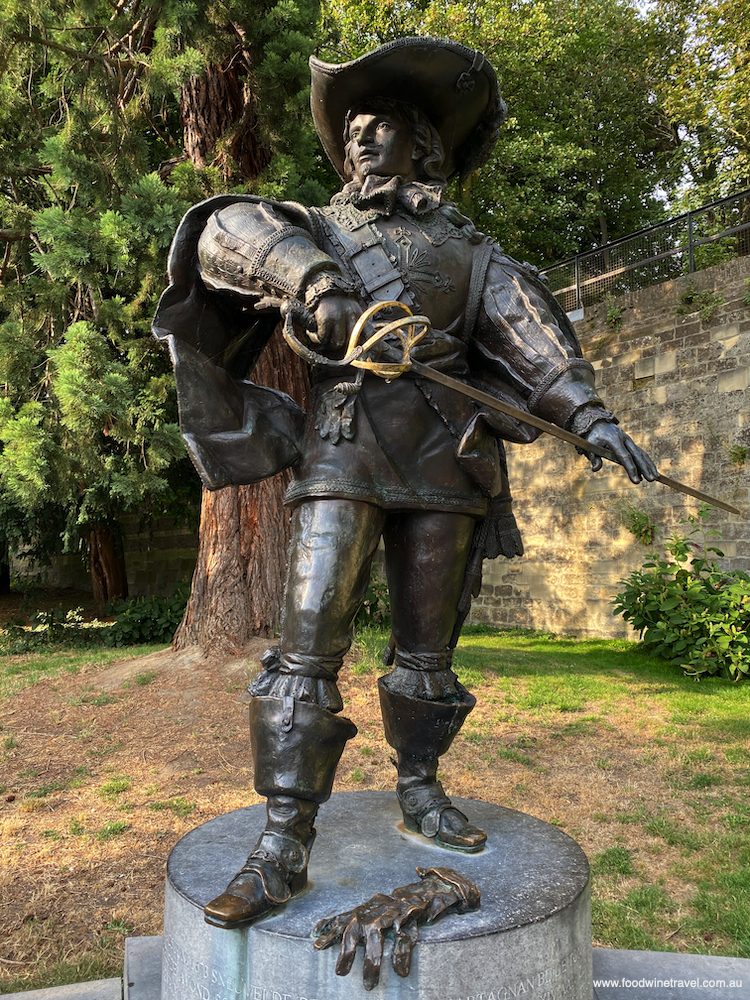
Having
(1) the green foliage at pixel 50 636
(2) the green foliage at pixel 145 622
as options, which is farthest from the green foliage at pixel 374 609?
(1) the green foliage at pixel 50 636

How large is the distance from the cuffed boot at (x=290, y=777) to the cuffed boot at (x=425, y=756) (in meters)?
0.42

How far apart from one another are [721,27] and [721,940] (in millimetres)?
13088

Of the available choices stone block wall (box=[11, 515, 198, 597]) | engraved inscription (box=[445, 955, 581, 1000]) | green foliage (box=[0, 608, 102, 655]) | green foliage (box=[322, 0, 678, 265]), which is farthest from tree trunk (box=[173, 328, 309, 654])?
green foliage (box=[322, 0, 678, 265])

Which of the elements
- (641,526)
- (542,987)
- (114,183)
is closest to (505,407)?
(542,987)

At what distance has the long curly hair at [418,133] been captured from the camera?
259 cm

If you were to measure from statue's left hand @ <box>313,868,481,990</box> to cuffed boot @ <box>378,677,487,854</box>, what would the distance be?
38cm

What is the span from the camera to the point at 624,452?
223cm

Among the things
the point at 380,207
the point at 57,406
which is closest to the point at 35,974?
the point at 380,207

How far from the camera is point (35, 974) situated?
3.04 metres

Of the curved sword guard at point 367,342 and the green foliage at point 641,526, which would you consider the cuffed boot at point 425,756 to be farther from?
the green foliage at point 641,526

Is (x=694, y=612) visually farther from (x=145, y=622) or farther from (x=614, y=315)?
(x=145, y=622)

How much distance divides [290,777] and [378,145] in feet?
6.24

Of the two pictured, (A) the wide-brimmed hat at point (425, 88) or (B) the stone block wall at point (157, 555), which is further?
(B) the stone block wall at point (157, 555)

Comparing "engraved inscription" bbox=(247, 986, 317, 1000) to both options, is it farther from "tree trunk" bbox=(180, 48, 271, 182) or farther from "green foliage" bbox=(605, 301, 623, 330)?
"green foliage" bbox=(605, 301, 623, 330)
